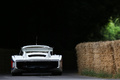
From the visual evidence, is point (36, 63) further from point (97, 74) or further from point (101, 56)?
point (101, 56)

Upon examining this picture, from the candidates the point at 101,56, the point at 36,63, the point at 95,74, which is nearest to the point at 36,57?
the point at 36,63

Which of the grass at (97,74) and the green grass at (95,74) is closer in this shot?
the grass at (97,74)

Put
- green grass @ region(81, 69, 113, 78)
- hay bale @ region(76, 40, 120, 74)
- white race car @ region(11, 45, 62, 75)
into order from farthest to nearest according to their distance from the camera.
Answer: white race car @ region(11, 45, 62, 75)
green grass @ region(81, 69, 113, 78)
hay bale @ region(76, 40, 120, 74)

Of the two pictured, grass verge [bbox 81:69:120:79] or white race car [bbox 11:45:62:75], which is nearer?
grass verge [bbox 81:69:120:79]

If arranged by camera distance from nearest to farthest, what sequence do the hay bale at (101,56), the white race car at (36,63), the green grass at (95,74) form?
the hay bale at (101,56), the green grass at (95,74), the white race car at (36,63)

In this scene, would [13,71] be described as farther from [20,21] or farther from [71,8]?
[71,8]

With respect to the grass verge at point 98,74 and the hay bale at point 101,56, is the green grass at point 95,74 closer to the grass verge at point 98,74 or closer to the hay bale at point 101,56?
the grass verge at point 98,74

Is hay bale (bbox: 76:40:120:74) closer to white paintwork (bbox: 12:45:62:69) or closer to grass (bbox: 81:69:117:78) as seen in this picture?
grass (bbox: 81:69:117:78)

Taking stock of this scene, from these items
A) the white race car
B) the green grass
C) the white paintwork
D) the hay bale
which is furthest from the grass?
the white paintwork

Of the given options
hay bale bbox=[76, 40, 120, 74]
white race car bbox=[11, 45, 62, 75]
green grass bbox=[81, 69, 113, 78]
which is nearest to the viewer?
hay bale bbox=[76, 40, 120, 74]

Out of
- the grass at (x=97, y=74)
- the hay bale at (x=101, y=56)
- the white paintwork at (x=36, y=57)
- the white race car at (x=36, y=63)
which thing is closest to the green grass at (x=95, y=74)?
the grass at (x=97, y=74)

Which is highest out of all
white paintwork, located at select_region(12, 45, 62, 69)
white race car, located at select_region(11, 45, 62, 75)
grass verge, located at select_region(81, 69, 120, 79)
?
white paintwork, located at select_region(12, 45, 62, 69)

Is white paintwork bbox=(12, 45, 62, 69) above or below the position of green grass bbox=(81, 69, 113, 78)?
above

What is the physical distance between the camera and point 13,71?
19.8 metres
